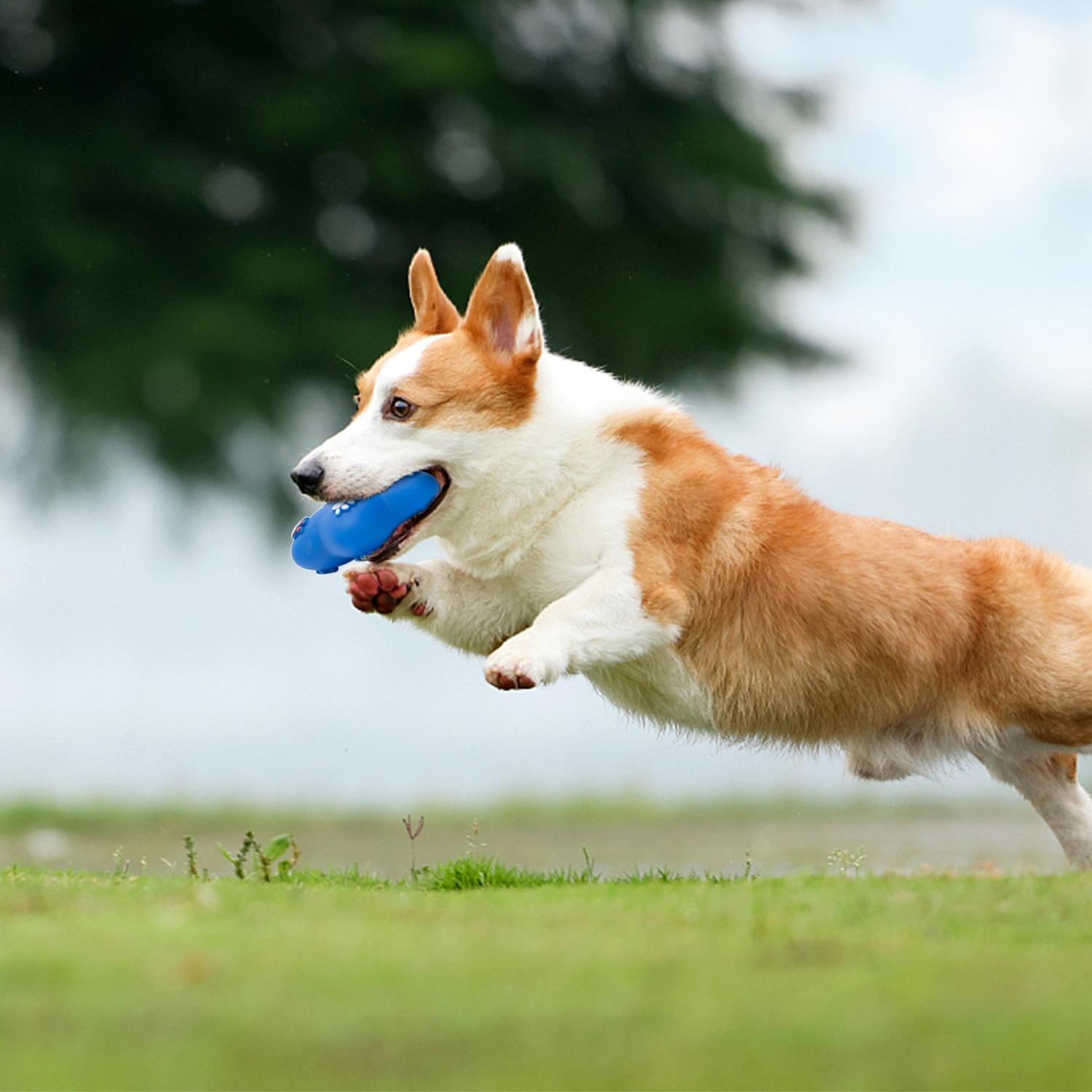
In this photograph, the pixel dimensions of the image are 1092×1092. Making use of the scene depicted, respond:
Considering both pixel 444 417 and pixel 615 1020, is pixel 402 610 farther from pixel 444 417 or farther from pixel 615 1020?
pixel 615 1020

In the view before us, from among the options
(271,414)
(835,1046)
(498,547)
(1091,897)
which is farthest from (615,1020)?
(271,414)

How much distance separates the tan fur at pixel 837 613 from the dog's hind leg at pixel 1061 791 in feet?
1.04

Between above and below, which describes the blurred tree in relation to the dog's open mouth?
above

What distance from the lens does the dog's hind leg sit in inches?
264

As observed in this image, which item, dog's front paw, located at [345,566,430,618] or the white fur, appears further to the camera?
dog's front paw, located at [345,566,430,618]

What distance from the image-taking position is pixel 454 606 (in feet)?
20.1

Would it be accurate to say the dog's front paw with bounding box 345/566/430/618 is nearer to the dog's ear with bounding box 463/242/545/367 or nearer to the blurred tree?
the dog's ear with bounding box 463/242/545/367

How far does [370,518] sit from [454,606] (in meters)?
0.53

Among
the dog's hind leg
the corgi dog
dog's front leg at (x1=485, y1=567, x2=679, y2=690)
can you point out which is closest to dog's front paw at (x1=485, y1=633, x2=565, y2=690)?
dog's front leg at (x1=485, y1=567, x2=679, y2=690)

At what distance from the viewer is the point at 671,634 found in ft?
18.8

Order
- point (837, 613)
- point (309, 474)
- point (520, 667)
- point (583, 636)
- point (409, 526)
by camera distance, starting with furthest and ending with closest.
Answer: point (837, 613), point (409, 526), point (309, 474), point (583, 636), point (520, 667)

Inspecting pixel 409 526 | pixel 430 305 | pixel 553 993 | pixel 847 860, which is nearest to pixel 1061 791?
pixel 847 860

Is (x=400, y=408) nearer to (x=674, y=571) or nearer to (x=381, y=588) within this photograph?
(x=381, y=588)

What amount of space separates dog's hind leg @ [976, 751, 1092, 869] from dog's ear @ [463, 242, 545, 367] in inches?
104
